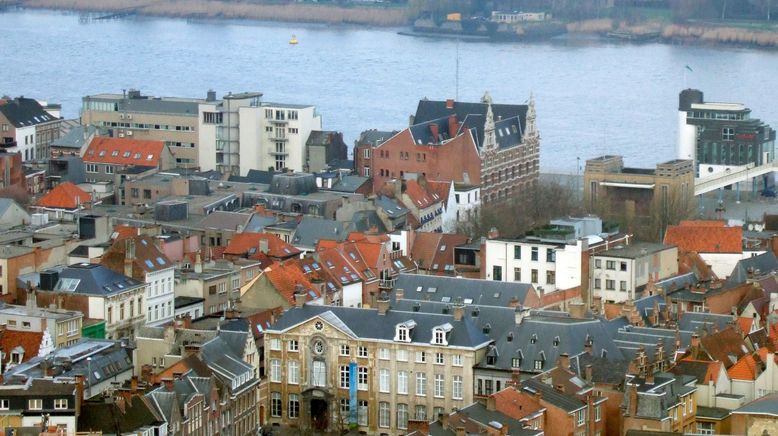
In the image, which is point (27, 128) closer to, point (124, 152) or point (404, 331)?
point (124, 152)

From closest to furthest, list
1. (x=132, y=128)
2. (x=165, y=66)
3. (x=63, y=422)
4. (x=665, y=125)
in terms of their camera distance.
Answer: (x=63, y=422) < (x=132, y=128) < (x=665, y=125) < (x=165, y=66)

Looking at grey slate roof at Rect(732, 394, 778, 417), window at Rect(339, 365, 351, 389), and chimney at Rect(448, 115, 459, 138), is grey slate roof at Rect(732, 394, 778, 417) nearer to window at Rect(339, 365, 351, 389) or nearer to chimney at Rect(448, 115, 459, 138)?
window at Rect(339, 365, 351, 389)

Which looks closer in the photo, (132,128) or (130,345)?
(130,345)

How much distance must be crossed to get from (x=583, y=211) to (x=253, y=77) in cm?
A: 5009

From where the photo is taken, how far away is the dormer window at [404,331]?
36406 millimetres

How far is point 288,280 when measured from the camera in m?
40.4

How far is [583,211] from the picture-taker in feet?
179

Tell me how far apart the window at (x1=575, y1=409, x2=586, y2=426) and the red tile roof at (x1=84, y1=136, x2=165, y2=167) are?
90.0 ft

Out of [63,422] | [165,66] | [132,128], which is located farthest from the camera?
[165,66]

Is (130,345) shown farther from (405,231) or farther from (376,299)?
(405,231)

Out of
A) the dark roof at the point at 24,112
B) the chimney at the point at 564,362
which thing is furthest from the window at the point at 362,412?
the dark roof at the point at 24,112

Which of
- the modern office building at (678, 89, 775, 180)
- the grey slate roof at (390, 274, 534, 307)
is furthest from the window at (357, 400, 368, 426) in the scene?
the modern office building at (678, 89, 775, 180)

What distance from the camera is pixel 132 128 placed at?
63.3 meters

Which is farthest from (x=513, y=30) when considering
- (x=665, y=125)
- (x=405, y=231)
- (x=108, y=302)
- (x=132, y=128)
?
(x=108, y=302)
